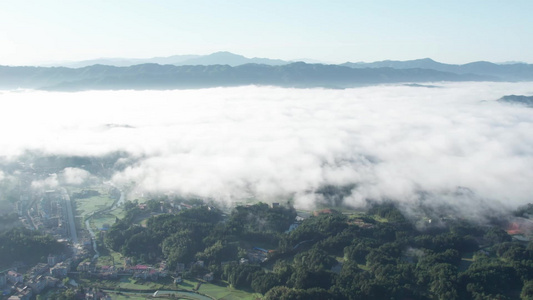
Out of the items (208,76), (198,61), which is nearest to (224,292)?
(208,76)

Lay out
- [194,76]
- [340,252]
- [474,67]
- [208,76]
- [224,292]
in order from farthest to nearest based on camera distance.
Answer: [474,67], [208,76], [194,76], [340,252], [224,292]

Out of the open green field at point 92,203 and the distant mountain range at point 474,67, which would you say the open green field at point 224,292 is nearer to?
the open green field at point 92,203

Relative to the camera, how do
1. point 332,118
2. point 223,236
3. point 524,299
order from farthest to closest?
point 332,118
point 223,236
point 524,299

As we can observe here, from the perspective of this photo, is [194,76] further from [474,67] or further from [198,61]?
[474,67]

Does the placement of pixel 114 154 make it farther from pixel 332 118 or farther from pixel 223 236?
pixel 332 118

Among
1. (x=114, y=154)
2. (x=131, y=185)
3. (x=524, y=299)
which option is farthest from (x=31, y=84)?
(x=524, y=299)

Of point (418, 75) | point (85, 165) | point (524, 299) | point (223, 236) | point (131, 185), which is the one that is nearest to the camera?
point (524, 299)

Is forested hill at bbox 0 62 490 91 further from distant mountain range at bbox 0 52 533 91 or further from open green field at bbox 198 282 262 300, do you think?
open green field at bbox 198 282 262 300
